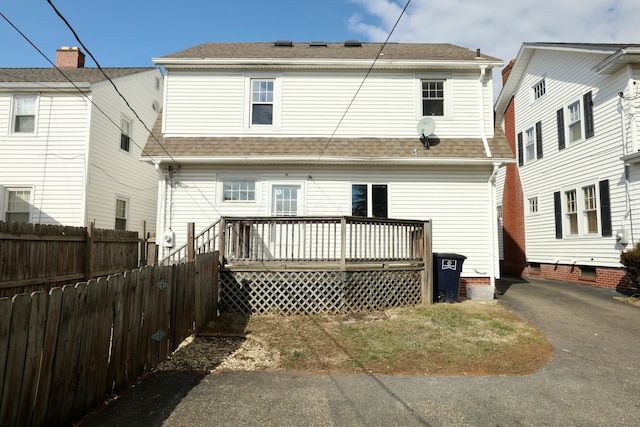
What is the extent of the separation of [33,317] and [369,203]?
335 inches

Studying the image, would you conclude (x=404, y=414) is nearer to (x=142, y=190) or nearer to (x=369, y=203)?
(x=369, y=203)

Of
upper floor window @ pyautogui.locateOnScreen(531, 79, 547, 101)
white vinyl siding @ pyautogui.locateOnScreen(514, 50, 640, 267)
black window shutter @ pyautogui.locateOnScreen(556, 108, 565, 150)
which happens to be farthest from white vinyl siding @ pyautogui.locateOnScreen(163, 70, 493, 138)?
upper floor window @ pyautogui.locateOnScreen(531, 79, 547, 101)

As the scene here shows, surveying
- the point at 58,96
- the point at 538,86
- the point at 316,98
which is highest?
the point at 538,86

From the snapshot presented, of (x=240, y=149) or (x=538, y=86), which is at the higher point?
(x=538, y=86)

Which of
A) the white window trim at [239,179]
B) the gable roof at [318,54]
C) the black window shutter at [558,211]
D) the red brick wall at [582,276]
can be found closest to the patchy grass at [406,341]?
the white window trim at [239,179]

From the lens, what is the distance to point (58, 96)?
1334 cm

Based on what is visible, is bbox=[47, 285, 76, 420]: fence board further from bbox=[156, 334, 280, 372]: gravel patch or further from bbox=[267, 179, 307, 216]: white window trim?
bbox=[267, 179, 307, 216]: white window trim

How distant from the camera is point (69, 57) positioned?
54.5 feet

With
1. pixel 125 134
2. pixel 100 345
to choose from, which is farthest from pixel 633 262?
pixel 125 134

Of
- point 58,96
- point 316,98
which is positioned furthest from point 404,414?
point 58,96

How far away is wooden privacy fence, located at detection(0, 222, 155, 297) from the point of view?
19.4ft

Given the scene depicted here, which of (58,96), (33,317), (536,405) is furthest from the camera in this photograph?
(58,96)

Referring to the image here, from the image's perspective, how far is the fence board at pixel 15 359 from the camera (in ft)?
8.56

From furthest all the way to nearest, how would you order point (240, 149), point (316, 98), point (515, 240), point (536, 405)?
point (515, 240), point (316, 98), point (240, 149), point (536, 405)
